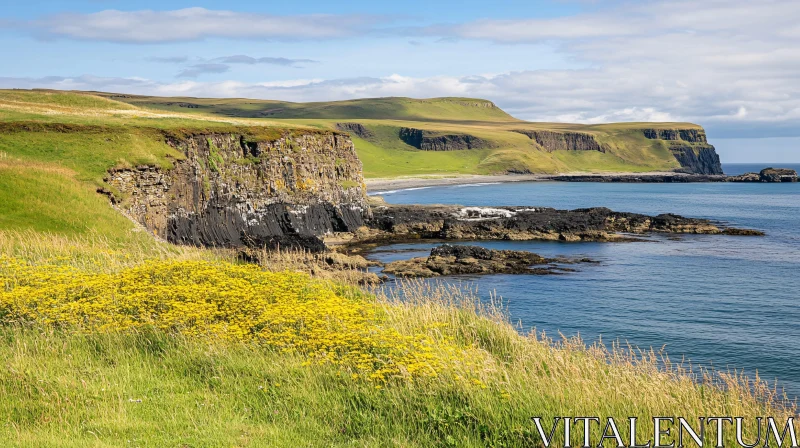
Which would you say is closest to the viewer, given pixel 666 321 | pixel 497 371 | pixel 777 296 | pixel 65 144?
pixel 497 371

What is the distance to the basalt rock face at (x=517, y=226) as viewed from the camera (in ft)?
232

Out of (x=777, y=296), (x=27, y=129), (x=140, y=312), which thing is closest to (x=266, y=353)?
(x=140, y=312)

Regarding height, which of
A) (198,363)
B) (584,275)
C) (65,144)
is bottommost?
(584,275)

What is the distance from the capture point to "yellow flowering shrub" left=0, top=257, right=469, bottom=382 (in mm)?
12266

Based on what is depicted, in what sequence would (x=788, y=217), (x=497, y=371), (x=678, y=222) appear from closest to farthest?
1. (x=497, y=371)
2. (x=678, y=222)
3. (x=788, y=217)

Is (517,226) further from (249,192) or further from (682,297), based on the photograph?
(682,297)

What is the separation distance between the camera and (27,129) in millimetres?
47531

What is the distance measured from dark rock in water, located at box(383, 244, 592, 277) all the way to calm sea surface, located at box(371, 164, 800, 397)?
210 cm

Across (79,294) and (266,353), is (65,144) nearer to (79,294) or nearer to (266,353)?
(79,294)

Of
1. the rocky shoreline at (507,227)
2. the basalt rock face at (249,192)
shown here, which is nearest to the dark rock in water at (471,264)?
the basalt rock face at (249,192)

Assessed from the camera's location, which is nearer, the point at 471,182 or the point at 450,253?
the point at 450,253

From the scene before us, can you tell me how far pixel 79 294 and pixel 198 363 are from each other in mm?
4936

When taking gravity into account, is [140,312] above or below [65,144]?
below

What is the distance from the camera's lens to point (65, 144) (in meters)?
46.1
